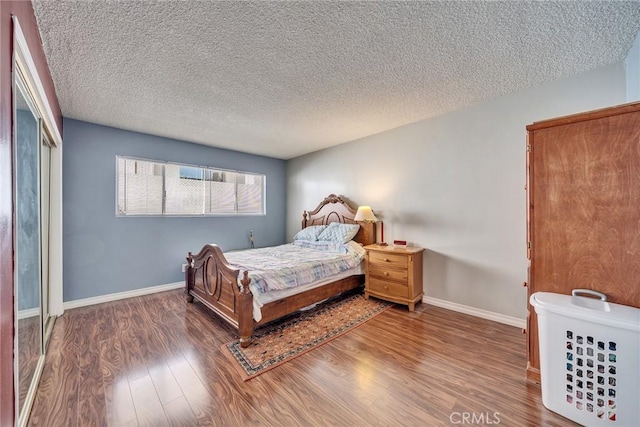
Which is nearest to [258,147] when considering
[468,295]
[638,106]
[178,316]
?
[178,316]

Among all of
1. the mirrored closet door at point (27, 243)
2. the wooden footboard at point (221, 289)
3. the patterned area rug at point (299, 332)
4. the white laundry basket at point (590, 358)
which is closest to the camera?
the white laundry basket at point (590, 358)

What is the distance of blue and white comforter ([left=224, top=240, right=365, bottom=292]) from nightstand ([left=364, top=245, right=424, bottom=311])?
0.29 metres

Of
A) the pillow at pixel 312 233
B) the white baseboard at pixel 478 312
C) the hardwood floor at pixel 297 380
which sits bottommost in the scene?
the hardwood floor at pixel 297 380

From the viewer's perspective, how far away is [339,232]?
397 cm

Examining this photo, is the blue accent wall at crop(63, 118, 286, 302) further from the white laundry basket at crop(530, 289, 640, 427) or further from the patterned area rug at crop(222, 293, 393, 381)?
the white laundry basket at crop(530, 289, 640, 427)

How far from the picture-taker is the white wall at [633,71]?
1.85 m

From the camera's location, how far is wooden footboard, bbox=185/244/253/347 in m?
2.30

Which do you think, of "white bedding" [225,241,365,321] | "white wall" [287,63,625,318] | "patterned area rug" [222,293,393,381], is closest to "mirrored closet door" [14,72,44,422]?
"patterned area rug" [222,293,393,381]

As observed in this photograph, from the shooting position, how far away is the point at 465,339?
2.40 m

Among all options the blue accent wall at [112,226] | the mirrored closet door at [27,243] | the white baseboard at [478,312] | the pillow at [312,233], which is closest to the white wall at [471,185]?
the white baseboard at [478,312]

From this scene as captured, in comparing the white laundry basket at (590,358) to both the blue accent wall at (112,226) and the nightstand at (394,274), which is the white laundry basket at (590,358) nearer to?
the nightstand at (394,274)

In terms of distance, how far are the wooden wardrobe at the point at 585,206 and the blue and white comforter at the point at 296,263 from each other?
77.5 inches

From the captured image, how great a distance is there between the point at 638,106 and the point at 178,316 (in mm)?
4232

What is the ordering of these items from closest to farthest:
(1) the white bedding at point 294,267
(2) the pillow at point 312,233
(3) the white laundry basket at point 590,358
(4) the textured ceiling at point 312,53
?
1. (3) the white laundry basket at point 590,358
2. (4) the textured ceiling at point 312,53
3. (1) the white bedding at point 294,267
4. (2) the pillow at point 312,233
